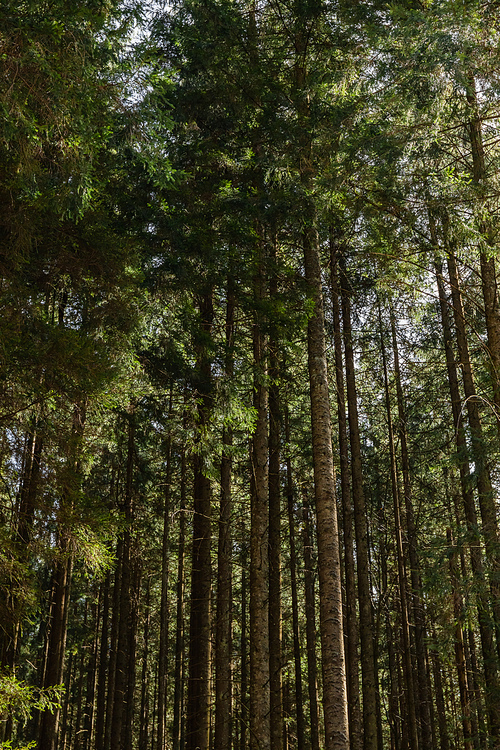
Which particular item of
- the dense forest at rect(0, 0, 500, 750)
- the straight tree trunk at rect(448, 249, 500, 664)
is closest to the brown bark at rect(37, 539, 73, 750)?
the dense forest at rect(0, 0, 500, 750)

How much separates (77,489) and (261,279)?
5136 millimetres

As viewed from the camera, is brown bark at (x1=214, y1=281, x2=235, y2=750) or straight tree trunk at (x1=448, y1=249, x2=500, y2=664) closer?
straight tree trunk at (x1=448, y1=249, x2=500, y2=664)

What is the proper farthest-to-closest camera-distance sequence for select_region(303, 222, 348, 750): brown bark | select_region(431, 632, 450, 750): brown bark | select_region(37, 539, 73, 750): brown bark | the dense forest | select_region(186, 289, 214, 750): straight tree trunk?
1. select_region(431, 632, 450, 750): brown bark
2. select_region(37, 539, 73, 750): brown bark
3. select_region(186, 289, 214, 750): straight tree trunk
4. select_region(303, 222, 348, 750): brown bark
5. the dense forest

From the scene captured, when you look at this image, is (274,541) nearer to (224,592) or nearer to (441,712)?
(224,592)

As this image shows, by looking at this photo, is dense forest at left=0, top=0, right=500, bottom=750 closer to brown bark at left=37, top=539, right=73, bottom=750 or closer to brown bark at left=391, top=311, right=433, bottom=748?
brown bark at left=37, top=539, right=73, bottom=750

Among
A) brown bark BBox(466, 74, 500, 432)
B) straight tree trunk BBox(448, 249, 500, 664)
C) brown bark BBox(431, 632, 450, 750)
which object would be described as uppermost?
brown bark BBox(466, 74, 500, 432)

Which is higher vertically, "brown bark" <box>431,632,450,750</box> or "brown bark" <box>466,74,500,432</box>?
"brown bark" <box>466,74,500,432</box>

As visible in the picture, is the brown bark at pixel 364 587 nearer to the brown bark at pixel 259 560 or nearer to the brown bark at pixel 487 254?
the brown bark at pixel 259 560

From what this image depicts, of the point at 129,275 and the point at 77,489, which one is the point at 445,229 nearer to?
the point at 129,275

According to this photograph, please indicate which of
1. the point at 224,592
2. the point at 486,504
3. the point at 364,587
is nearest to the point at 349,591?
the point at 364,587

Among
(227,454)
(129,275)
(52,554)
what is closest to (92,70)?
(129,275)

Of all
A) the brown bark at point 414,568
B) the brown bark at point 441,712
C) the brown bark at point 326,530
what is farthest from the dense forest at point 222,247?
the brown bark at point 441,712

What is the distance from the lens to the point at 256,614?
9.87 m

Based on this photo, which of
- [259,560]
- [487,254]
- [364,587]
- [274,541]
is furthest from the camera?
[364,587]
